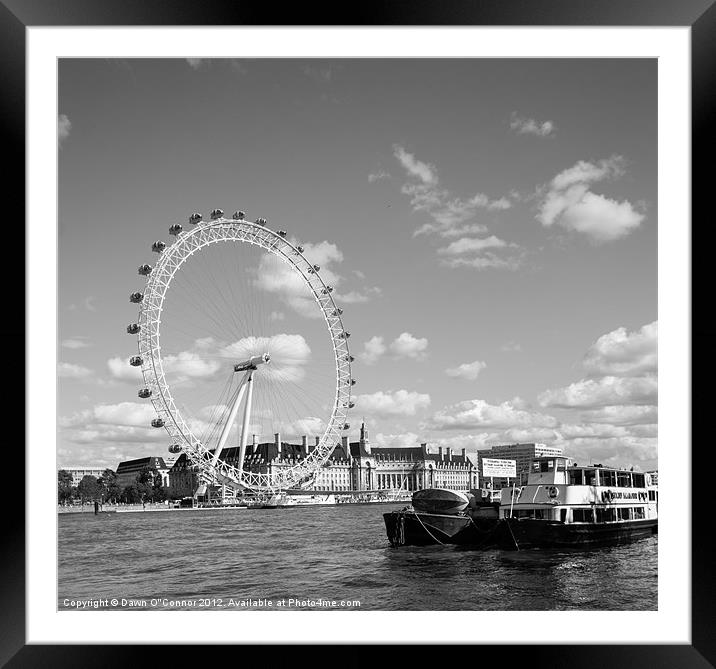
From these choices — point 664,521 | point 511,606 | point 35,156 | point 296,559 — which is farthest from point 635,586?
point 35,156

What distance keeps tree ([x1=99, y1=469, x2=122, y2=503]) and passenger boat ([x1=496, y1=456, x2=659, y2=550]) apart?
1452 inches

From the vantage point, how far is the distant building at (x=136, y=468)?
189 feet

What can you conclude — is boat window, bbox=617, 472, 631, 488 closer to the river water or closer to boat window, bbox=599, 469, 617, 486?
boat window, bbox=599, 469, 617, 486

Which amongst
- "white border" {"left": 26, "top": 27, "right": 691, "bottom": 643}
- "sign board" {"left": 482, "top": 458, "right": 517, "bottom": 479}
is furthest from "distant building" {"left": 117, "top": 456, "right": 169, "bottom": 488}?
"white border" {"left": 26, "top": 27, "right": 691, "bottom": 643}

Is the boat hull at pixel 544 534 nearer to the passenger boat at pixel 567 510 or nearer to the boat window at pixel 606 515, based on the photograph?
the passenger boat at pixel 567 510

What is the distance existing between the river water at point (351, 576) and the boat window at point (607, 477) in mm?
1449

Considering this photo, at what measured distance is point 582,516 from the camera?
1731 cm

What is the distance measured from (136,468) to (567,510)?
48.8m

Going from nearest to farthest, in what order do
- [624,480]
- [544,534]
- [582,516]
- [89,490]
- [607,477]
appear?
[544,534]
[582,516]
[607,477]
[624,480]
[89,490]

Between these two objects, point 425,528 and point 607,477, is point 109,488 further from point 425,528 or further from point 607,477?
point 607,477
